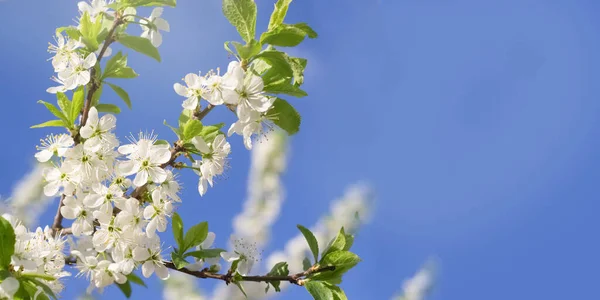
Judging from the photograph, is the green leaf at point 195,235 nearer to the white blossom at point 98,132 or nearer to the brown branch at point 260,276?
the brown branch at point 260,276

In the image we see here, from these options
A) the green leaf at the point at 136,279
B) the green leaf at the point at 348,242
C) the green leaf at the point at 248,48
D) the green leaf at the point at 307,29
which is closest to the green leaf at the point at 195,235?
the green leaf at the point at 136,279

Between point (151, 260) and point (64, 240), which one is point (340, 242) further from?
point (64, 240)

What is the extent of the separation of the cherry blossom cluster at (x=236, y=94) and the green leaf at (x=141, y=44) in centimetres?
20

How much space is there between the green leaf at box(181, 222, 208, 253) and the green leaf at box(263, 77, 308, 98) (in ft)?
1.64

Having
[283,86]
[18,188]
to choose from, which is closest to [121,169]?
[283,86]

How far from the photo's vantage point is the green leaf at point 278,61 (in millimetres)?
1562

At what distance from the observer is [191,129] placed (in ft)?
5.28

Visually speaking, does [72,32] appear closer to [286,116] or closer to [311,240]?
[286,116]

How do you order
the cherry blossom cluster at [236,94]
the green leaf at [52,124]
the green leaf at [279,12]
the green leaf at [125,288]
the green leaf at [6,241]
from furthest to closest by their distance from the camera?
the green leaf at [125,288]
the green leaf at [52,124]
the green leaf at [279,12]
the cherry blossom cluster at [236,94]
the green leaf at [6,241]

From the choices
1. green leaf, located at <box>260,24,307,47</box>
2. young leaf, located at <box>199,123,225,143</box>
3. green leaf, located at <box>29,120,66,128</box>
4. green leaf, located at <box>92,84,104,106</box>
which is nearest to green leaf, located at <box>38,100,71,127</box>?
green leaf, located at <box>29,120,66,128</box>

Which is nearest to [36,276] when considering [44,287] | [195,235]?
[44,287]

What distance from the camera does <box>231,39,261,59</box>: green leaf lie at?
153 cm

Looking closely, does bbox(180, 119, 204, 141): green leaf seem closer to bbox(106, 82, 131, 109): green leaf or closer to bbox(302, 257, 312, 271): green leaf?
bbox(106, 82, 131, 109): green leaf

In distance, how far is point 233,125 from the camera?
63.9 inches
